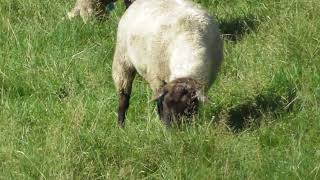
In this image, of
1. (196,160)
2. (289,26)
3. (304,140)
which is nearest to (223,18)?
(289,26)

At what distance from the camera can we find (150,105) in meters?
6.70

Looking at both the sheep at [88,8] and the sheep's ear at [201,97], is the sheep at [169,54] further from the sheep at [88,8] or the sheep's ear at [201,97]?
the sheep at [88,8]

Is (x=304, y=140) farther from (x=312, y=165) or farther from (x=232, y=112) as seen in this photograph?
(x=232, y=112)

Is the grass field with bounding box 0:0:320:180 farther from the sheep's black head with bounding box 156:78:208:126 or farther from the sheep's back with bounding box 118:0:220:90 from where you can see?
the sheep's back with bounding box 118:0:220:90

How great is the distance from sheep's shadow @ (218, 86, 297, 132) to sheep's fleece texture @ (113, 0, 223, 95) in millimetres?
418

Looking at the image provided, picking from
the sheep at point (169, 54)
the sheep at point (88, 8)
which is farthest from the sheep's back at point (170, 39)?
the sheep at point (88, 8)

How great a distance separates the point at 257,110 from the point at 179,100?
113cm

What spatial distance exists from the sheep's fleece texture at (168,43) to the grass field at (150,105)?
34 centimetres

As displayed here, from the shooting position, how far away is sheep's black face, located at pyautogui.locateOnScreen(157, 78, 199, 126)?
223 inches

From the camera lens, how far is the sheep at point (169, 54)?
5723mm

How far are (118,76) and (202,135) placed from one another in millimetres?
1648

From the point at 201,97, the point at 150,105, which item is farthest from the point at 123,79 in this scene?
the point at 201,97

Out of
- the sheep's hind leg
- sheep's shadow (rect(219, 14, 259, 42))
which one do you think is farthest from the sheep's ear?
sheep's shadow (rect(219, 14, 259, 42))

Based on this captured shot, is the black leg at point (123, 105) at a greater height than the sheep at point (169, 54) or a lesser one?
lesser
